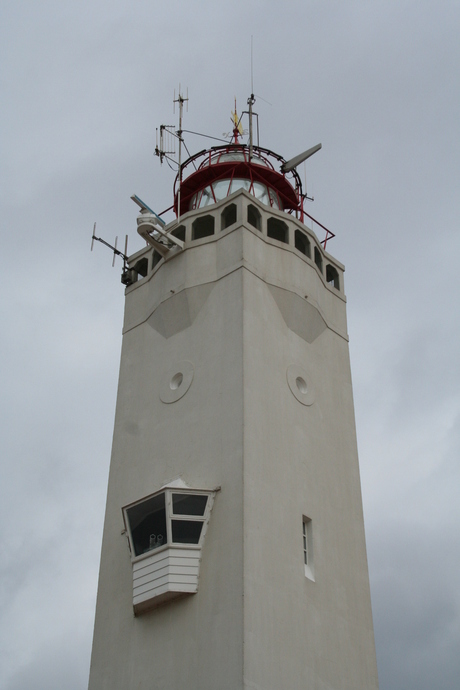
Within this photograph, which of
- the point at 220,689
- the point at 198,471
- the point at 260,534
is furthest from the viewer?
the point at 198,471

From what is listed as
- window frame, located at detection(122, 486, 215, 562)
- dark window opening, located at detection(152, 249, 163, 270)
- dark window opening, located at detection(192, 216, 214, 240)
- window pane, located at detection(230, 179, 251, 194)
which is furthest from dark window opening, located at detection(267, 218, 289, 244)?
window frame, located at detection(122, 486, 215, 562)

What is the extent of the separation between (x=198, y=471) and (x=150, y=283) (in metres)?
9.40

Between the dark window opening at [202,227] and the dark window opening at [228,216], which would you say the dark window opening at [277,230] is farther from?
the dark window opening at [202,227]

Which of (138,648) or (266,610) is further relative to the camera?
(138,648)

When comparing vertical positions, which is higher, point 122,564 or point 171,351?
point 171,351

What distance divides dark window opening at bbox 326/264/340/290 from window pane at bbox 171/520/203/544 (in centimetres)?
1354

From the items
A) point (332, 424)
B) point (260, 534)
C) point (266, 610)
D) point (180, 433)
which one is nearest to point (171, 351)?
point (180, 433)

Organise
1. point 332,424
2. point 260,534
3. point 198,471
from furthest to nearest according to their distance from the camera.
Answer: point 332,424 → point 198,471 → point 260,534

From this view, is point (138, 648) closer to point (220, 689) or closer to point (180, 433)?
point (220, 689)

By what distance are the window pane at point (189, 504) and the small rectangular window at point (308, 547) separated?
357 cm

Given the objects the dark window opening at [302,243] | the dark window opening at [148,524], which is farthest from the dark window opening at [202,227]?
the dark window opening at [148,524]

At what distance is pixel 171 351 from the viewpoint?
32.2 m

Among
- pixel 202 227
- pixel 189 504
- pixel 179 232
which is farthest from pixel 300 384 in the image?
pixel 179 232

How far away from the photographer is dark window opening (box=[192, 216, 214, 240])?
34.5 m
